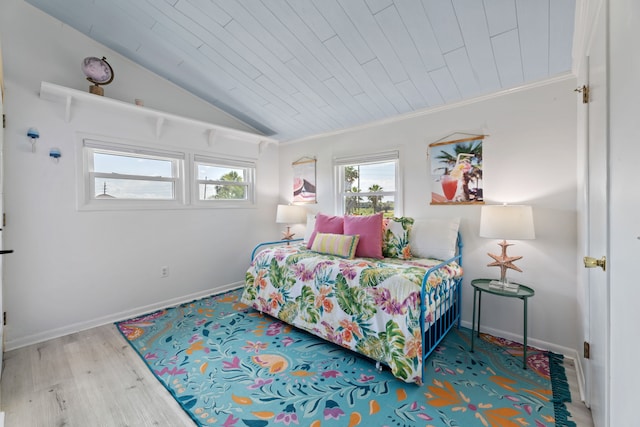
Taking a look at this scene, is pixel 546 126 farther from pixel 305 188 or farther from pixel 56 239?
pixel 56 239

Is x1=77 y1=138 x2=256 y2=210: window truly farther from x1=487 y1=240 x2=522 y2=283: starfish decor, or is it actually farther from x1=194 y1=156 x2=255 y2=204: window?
x1=487 y1=240 x2=522 y2=283: starfish decor

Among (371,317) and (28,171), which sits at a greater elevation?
(28,171)

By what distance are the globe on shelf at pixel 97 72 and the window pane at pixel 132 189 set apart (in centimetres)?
86

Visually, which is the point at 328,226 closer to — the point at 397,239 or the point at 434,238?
the point at 397,239

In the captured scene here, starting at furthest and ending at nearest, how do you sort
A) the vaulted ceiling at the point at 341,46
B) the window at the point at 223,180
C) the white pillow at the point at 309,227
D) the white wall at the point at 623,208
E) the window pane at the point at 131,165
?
the window at the point at 223,180
the white pillow at the point at 309,227
the window pane at the point at 131,165
the vaulted ceiling at the point at 341,46
the white wall at the point at 623,208

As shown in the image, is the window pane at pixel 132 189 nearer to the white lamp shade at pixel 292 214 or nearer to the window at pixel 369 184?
the white lamp shade at pixel 292 214

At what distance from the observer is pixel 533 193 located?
2.25 meters

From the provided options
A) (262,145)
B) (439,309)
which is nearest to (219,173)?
(262,145)

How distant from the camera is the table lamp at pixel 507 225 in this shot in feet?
6.56

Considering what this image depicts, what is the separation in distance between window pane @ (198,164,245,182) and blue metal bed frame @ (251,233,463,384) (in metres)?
2.90

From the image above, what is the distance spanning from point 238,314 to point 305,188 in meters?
1.88

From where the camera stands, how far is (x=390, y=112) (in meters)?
2.94

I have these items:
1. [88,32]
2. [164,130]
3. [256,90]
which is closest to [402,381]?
[256,90]

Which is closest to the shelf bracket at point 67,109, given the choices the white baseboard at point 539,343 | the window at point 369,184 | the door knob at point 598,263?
the window at point 369,184
